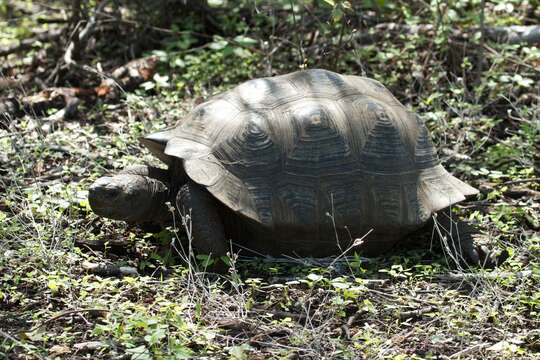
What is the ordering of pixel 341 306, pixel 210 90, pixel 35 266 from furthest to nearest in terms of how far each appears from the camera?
1. pixel 210 90
2. pixel 35 266
3. pixel 341 306

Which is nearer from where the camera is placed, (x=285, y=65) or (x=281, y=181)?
(x=281, y=181)

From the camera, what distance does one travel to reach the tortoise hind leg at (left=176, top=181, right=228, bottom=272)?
4.56 meters

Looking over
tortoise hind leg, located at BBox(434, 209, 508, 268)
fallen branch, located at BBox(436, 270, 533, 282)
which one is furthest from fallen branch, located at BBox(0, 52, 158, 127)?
fallen branch, located at BBox(436, 270, 533, 282)

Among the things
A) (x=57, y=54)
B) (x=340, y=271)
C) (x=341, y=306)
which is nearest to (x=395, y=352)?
(x=341, y=306)

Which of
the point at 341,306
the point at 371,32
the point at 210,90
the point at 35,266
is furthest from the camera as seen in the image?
the point at 371,32

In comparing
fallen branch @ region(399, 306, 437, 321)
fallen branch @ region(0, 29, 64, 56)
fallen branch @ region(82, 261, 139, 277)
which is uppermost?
fallen branch @ region(0, 29, 64, 56)

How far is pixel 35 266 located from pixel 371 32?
436cm

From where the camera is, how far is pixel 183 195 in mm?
4621

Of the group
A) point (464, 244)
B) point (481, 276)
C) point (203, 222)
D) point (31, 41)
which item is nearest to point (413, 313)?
point (481, 276)

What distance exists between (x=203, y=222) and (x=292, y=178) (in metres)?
0.57

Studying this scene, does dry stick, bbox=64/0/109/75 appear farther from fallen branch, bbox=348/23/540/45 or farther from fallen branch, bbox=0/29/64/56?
fallen branch, bbox=348/23/540/45

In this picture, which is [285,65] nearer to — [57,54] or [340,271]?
[57,54]

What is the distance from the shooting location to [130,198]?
15.2 feet

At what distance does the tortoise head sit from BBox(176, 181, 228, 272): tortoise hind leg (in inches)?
8.8
